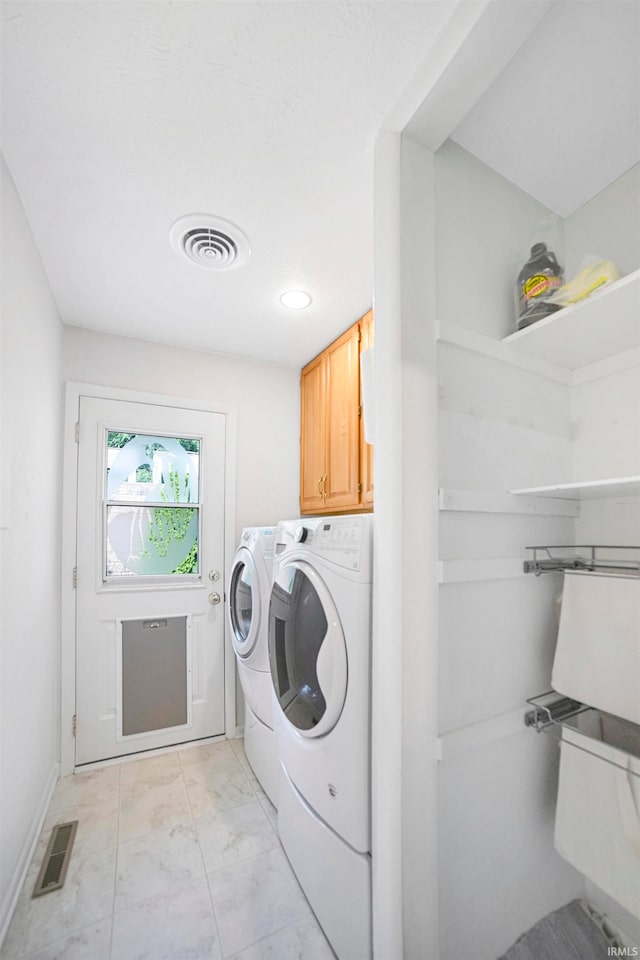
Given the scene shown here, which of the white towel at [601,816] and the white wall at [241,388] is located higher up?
the white wall at [241,388]

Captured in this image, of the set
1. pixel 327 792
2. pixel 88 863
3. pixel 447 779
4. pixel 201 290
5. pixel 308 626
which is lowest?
pixel 88 863

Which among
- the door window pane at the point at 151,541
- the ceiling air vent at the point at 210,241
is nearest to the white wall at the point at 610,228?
the ceiling air vent at the point at 210,241

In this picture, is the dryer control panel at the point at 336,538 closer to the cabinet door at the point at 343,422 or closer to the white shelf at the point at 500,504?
the white shelf at the point at 500,504

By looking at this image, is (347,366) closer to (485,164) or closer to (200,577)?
(485,164)

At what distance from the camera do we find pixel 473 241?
3.86 ft

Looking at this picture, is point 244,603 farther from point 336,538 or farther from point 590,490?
point 590,490

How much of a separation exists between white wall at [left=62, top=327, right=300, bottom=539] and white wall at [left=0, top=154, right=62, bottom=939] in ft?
1.05

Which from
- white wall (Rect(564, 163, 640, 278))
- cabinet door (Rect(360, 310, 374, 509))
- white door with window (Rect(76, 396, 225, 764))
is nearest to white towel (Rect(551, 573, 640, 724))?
white wall (Rect(564, 163, 640, 278))

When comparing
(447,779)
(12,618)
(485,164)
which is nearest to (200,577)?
(12,618)

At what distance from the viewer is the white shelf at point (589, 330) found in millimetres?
908

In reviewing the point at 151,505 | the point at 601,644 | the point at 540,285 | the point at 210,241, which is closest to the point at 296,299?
the point at 210,241

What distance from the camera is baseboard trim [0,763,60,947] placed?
1.24 m

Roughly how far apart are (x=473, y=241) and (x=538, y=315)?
0.96 feet

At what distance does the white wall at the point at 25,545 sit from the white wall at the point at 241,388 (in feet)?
1.05
